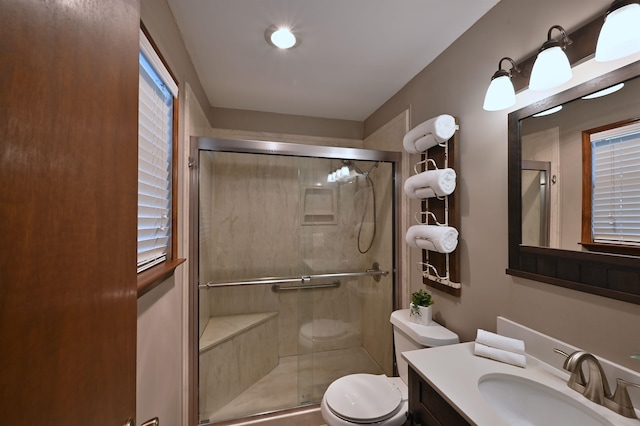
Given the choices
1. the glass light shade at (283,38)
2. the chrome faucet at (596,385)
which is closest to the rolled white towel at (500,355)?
the chrome faucet at (596,385)

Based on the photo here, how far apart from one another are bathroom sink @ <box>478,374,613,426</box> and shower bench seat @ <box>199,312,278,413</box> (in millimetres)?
1687

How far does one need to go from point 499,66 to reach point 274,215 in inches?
70.0

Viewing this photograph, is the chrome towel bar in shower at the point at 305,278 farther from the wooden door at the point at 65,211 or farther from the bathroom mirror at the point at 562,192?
the wooden door at the point at 65,211

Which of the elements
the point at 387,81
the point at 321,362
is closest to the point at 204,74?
the point at 387,81

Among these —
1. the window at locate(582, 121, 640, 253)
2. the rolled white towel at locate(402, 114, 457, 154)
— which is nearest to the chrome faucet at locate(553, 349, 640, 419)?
the window at locate(582, 121, 640, 253)

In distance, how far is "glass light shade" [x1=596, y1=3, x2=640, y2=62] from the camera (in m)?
0.73

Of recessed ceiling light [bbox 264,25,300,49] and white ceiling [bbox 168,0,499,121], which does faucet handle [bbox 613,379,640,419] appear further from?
recessed ceiling light [bbox 264,25,300,49]

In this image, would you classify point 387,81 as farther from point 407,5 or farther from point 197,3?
point 197,3

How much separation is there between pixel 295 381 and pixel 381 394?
0.88 m

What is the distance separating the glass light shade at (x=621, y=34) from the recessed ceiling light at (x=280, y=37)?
135 centimetres

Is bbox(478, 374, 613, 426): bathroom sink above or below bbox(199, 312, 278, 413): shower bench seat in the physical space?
above

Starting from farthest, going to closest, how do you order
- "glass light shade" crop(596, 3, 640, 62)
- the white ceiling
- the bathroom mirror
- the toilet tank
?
the toilet tank, the white ceiling, the bathroom mirror, "glass light shade" crop(596, 3, 640, 62)

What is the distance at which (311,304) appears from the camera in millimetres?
2156

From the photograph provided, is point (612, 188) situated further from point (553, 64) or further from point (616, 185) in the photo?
point (553, 64)
